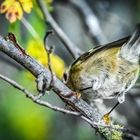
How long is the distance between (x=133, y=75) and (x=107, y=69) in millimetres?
175

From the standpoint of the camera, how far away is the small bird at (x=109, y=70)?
371cm

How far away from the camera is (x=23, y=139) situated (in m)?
5.64

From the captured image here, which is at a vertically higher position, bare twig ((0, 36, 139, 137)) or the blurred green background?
bare twig ((0, 36, 139, 137))

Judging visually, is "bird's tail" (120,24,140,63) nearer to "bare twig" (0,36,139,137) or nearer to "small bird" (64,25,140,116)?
"small bird" (64,25,140,116)

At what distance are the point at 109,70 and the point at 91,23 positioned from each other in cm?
148

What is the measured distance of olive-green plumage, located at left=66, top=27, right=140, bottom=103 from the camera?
12.2ft

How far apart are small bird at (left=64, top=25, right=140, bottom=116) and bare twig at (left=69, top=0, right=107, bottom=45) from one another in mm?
1202

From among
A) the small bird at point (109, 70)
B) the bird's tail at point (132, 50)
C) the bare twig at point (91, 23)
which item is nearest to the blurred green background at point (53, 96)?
the bare twig at point (91, 23)

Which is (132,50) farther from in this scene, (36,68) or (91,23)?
(91,23)

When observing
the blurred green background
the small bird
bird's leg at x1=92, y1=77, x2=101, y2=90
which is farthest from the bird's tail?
the blurred green background

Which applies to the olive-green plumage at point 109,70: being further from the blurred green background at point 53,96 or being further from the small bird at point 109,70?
the blurred green background at point 53,96

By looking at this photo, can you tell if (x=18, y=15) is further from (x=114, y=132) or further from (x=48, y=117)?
(x=48, y=117)

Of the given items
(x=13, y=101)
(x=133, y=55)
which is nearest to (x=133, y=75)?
(x=133, y=55)

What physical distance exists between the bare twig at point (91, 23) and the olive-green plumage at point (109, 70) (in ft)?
3.96
